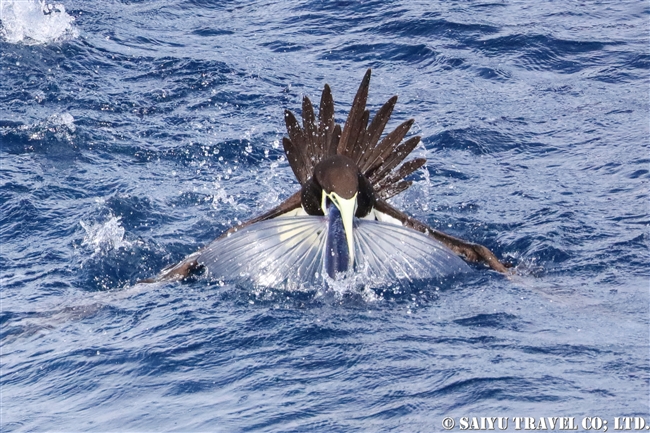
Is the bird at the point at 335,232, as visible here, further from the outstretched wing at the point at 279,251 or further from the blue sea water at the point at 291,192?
the blue sea water at the point at 291,192

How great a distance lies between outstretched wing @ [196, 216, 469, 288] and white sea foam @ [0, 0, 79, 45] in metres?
7.15

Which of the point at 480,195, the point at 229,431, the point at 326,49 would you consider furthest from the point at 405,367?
the point at 326,49

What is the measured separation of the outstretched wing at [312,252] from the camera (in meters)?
7.61

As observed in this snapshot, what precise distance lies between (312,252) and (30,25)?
8042mm

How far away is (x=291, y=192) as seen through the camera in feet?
34.1

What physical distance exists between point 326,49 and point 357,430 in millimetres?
9113

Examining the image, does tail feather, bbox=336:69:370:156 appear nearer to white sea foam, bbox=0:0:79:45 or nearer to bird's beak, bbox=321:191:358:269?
bird's beak, bbox=321:191:358:269

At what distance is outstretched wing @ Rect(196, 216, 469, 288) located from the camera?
7.61m

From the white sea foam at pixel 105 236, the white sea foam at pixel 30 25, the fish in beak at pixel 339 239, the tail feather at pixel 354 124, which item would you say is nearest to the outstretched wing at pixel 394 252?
the fish in beak at pixel 339 239

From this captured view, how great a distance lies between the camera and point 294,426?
589cm

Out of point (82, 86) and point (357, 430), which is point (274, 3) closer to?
point (82, 86)

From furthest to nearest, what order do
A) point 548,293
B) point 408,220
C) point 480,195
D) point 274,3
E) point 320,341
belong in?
point 274,3, point 480,195, point 408,220, point 548,293, point 320,341

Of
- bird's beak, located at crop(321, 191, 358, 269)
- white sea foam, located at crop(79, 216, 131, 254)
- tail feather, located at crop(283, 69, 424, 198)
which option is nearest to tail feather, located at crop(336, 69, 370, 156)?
tail feather, located at crop(283, 69, 424, 198)

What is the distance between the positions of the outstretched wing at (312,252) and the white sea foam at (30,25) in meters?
7.15
